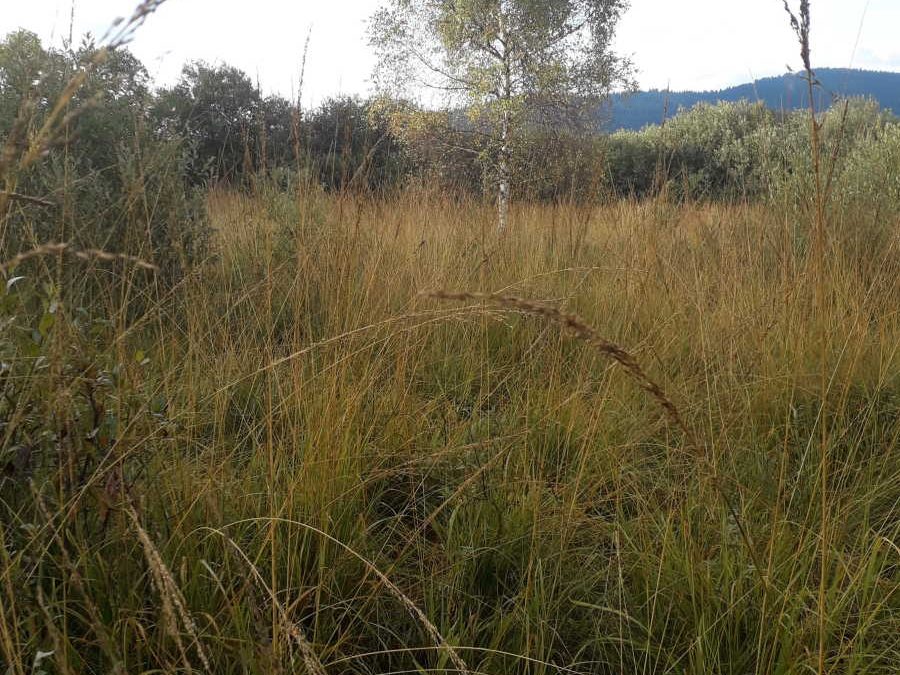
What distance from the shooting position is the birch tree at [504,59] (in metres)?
9.89

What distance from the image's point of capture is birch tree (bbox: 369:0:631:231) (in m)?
9.89

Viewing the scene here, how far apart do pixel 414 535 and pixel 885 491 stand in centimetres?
123

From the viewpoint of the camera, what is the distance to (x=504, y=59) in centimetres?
1012

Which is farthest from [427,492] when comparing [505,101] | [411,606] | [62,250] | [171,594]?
[505,101]

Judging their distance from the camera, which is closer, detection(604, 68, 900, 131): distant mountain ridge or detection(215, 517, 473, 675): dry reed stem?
detection(215, 517, 473, 675): dry reed stem

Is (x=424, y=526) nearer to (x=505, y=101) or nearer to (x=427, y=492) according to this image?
(x=427, y=492)

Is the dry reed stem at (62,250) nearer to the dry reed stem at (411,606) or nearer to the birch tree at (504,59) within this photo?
the dry reed stem at (411,606)

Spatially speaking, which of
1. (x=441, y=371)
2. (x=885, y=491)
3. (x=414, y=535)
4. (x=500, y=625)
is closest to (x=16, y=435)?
(x=414, y=535)

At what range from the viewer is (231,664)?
1071mm

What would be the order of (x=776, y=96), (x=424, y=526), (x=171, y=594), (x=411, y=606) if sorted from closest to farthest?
(x=171, y=594) < (x=411, y=606) < (x=424, y=526) < (x=776, y=96)

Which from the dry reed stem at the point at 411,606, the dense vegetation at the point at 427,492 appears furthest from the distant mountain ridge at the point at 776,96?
the dry reed stem at the point at 411,606

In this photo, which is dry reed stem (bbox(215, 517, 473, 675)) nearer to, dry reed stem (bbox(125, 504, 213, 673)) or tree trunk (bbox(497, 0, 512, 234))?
dry reed stem (bbox(125, 504, 213, 673))

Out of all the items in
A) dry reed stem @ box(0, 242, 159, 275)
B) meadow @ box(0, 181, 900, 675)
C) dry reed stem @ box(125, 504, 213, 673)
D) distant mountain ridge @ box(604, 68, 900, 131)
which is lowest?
meadow @ box(0, 181, 900, 675)

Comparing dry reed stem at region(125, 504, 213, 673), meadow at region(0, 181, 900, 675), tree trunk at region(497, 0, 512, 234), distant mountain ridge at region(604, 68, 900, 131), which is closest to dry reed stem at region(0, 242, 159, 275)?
meadow at region(0, 181, 900, 675)
